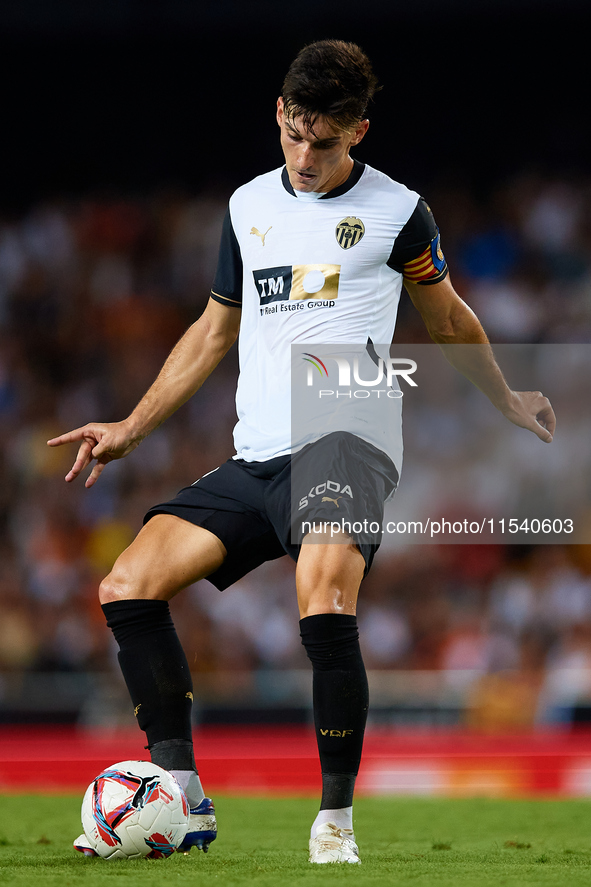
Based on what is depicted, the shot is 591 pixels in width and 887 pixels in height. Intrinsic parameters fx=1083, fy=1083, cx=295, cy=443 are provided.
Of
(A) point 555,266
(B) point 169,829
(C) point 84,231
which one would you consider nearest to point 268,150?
(C) point 84,231

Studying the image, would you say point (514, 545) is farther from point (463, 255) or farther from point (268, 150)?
point (268, 150)

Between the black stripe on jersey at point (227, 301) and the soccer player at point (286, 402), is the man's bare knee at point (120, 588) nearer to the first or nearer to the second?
the soccer player at point (286, 402)

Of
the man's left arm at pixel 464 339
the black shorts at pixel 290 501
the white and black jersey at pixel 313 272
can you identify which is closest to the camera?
the black shorts at pixel 290 501

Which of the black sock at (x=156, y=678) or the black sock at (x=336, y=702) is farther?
the black sock at (x=156, y=678)

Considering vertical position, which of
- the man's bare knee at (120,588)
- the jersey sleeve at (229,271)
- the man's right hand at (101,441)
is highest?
the jersey sleeve at (229,271)

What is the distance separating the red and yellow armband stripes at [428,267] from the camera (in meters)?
3.27

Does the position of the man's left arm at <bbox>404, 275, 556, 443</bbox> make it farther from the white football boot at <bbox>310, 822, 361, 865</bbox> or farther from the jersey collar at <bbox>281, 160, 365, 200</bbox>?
the white football boot at <bbox>310, 822, 361, 865</bbox>

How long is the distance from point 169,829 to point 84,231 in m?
8.52

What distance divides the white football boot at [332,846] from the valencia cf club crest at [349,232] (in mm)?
1625

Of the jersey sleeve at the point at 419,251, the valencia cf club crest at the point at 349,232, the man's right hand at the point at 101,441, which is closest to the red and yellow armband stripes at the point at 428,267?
the jersey sleeve at the point at 419,251

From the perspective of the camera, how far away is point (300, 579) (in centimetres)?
289

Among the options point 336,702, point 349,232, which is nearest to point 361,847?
point 336,702

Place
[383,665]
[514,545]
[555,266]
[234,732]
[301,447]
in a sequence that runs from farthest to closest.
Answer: [555,266] → [514,545] → [383,665] → [234,732] → [301,447]

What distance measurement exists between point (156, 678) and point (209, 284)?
293 inches
